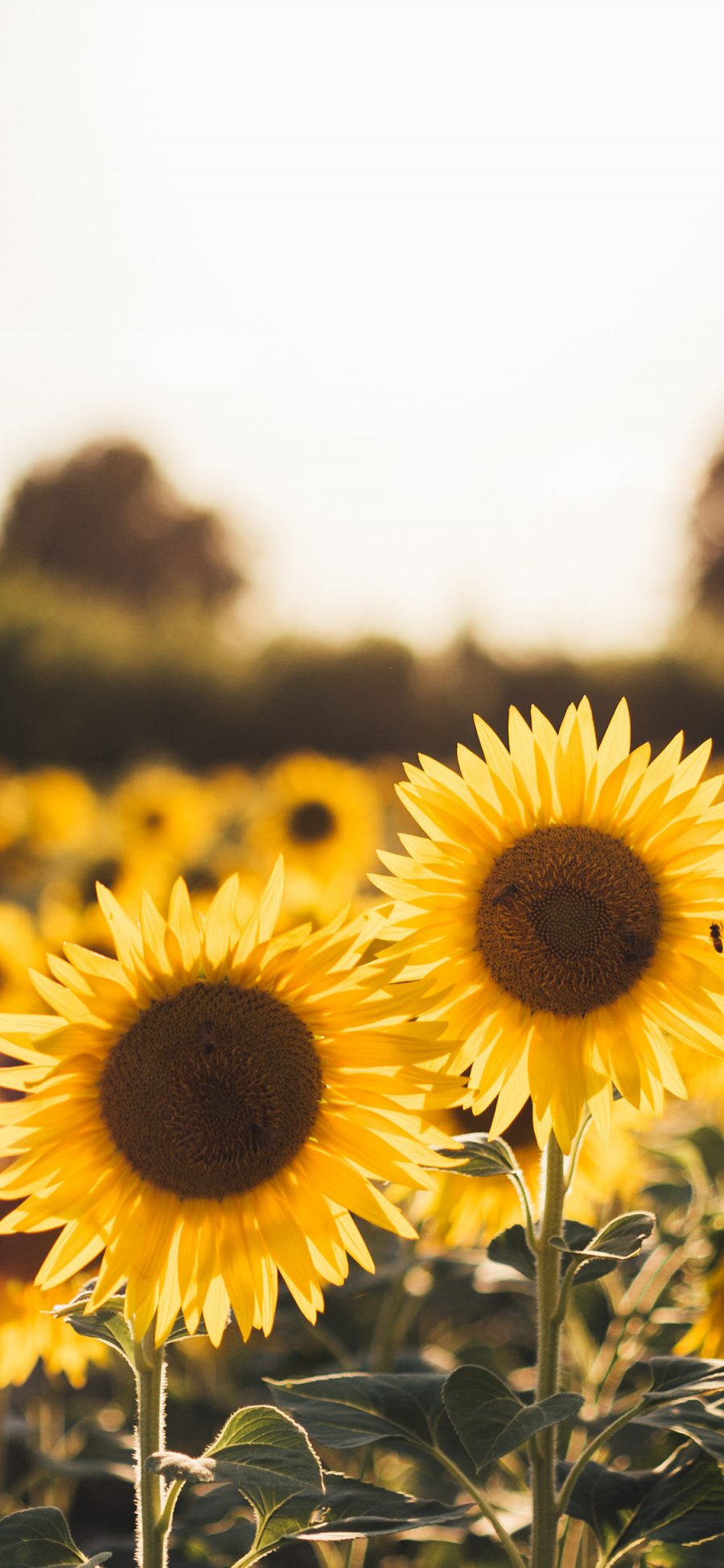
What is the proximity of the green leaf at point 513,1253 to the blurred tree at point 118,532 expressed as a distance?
2602 cm

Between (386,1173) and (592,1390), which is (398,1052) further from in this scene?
(592,1390)

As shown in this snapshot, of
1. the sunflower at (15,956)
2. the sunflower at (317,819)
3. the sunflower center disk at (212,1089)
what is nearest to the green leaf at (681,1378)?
the sunflower center disk at (212,1089)

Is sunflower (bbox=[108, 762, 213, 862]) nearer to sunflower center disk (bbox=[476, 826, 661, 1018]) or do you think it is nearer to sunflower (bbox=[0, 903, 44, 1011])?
sunflower (bbox=[0, 903, 44, 1011])

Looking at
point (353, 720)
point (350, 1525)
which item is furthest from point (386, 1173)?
point (353, 720)

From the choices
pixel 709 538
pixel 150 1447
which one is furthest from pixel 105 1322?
pixel 709 538

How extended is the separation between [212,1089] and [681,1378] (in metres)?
0.50

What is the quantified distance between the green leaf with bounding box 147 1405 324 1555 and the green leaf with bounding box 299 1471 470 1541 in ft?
0.07

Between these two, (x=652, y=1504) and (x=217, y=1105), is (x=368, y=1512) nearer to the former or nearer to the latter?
(x=652, y=1504)

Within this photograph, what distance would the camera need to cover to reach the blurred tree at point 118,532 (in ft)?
90.3

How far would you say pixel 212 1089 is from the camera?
3.60 ft

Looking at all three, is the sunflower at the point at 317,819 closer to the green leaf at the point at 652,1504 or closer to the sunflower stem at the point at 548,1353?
the green leaf at the point at 652,1504

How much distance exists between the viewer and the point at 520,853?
126 centimetres

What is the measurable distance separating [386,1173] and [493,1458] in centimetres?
22

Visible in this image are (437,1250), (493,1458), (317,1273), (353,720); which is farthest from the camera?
(353,720)
